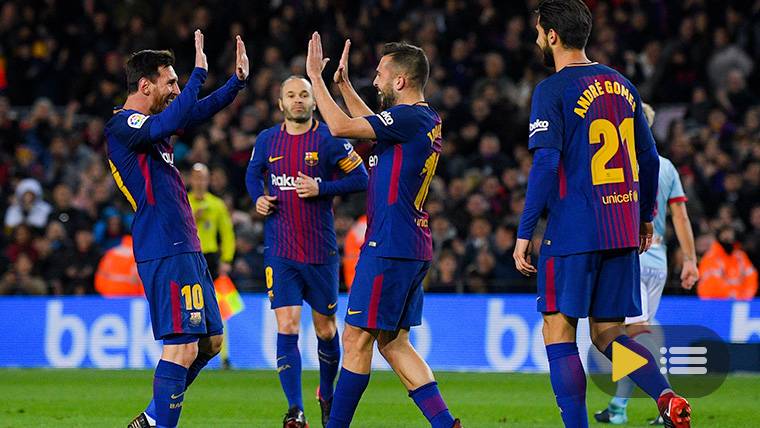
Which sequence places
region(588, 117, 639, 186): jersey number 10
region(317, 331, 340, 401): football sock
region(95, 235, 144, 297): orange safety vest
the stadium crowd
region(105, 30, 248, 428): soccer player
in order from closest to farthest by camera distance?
region(588, 117, 639, 186): jersey number 10 → region(105, 30, 248, 428): soccer player → region(317, 331, 340, 401): football sock → region(95, 235, 144, 297): orange safety vest → the stadium crowd

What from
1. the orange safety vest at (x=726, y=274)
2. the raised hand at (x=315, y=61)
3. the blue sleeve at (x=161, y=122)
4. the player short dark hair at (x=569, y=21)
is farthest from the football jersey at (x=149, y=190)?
the orange safety vest at (x=726, y=274)

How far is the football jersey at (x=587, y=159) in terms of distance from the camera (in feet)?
20.5

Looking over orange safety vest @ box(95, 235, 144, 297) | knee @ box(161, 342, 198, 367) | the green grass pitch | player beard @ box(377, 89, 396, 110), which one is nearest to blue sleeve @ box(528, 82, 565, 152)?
player beard @ box(377, 89, 396, 110)

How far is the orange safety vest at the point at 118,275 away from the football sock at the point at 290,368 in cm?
675

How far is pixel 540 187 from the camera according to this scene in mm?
6176

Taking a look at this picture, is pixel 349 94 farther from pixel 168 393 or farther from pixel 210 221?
pixel 210 221

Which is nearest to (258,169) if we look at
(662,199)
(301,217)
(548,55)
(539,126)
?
(301,217)

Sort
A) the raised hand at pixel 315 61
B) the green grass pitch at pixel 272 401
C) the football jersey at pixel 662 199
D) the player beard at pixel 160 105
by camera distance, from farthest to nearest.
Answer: the green grass pitch at pixel 272 401, the football jersey at pixel 662 199, the player beard at pixel 160 105, the raised hand at pixel 315 61

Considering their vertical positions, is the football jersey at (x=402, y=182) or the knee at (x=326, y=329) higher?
the football jersey at (x=402, y=182)

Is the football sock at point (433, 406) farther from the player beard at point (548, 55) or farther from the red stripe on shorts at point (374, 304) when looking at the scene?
the player beard at point (548, 55)

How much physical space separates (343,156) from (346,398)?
2.62 meters

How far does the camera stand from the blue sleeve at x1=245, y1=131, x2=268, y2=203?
927cm

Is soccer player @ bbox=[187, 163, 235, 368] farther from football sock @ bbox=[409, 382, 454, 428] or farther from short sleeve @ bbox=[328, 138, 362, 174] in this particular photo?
football sock @ bbox=[409, 382, 454, 428]

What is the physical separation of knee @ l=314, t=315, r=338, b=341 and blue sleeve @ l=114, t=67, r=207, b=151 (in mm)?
2325
